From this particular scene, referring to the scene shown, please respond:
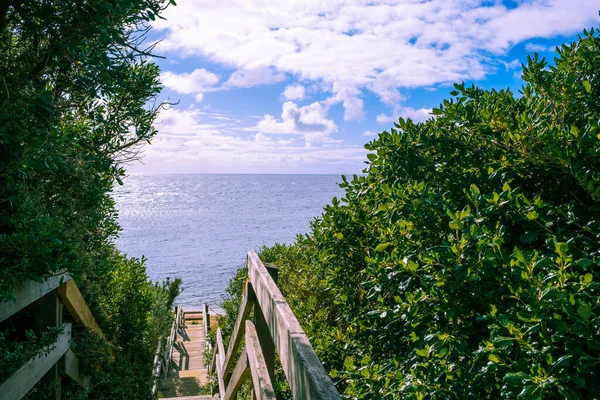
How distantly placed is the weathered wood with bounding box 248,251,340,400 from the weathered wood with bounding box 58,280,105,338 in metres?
1.50

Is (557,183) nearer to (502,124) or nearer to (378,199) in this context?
(502,124)

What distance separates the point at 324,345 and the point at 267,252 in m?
6.35

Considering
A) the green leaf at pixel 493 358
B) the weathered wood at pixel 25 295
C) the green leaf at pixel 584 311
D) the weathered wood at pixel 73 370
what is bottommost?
the weathered wood at pixel 73 370

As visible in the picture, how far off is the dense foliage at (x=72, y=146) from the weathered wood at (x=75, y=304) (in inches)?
5.7

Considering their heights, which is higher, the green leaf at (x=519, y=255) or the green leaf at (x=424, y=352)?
the green leaf at (x=519, y=255)

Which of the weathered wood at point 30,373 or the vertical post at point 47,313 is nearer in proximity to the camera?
the weathered wood at point 30,373

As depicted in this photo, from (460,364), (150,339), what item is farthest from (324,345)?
(150,339)

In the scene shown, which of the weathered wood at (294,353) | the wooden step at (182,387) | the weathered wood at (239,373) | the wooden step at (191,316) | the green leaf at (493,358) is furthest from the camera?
the wooden step at (191,316)

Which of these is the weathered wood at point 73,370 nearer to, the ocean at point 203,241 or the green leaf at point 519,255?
the green leaf at point 519,255

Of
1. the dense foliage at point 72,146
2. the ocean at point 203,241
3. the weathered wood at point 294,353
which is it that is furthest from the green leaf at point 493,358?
the ocean at point 203,241

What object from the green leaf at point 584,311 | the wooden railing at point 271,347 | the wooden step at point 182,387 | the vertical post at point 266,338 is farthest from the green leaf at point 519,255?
the wooden step at point 182,387

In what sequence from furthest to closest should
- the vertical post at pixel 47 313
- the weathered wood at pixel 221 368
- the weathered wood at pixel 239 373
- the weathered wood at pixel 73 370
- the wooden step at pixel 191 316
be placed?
the wooden step at pixel 191 316 < the weathered wood at pixel 221 368 < the weathered wood at pixel 73 370 < the weathered wood at pixel 239 373 < the vertical post at pixel 47 313

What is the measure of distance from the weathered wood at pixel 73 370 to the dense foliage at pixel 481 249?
1.75m

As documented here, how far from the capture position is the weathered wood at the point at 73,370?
310cm
